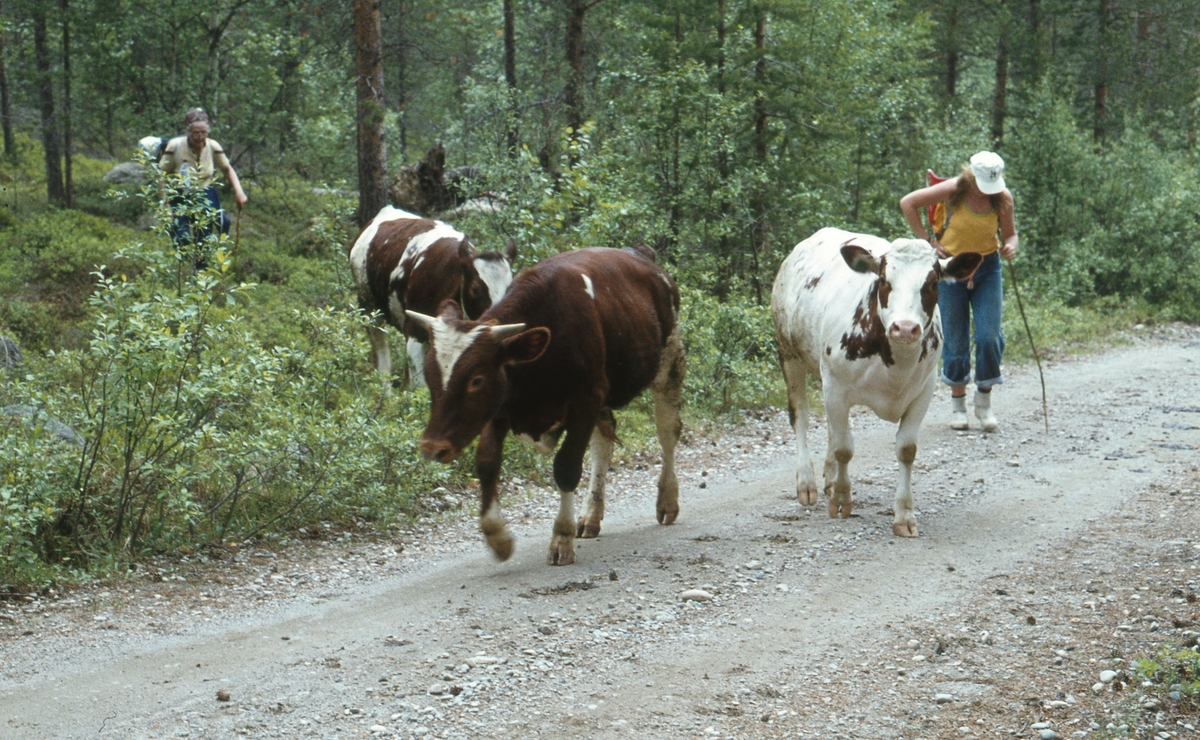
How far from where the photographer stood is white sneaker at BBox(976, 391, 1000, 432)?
11.1 metres

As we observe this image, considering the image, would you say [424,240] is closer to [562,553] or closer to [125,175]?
[562,553]

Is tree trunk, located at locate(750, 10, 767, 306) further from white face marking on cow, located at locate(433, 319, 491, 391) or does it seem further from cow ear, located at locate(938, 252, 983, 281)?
white face marking on cow, located at locate(433, 319, 491, 391)

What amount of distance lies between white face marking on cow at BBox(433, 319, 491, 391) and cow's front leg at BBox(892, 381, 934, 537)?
10.2 ft

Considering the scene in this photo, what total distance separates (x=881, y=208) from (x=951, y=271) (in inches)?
548

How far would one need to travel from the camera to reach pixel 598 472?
7.57 m

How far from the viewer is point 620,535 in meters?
7.54

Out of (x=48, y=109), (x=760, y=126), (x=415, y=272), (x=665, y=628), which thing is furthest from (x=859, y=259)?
(x=48, y=109)

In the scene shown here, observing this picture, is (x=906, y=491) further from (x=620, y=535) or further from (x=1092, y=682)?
(x=1092, y=682)

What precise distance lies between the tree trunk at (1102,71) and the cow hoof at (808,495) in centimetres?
2403

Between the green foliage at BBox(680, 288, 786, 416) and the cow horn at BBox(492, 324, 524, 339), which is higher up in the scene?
the cow horn at BBox(492, 324, 524, 339)

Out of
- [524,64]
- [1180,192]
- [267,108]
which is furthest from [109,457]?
[524,64]

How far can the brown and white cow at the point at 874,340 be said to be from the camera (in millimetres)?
7203

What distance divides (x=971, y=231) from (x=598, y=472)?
464cm

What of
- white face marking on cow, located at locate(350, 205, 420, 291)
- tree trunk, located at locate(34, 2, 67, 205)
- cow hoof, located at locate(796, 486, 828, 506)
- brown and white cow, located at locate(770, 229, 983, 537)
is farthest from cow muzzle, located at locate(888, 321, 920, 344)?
tree trunk, located at locate(34, 2, 67, 205)
